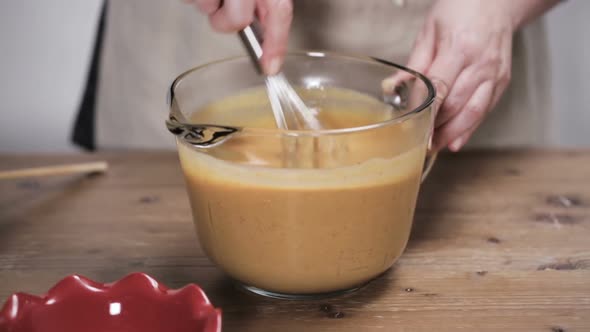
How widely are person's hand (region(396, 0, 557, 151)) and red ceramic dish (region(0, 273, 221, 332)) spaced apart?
34cm

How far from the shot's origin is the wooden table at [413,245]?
60cm

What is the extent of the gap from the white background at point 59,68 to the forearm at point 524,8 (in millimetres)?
940

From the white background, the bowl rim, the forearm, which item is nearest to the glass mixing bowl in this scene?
the bowl rim

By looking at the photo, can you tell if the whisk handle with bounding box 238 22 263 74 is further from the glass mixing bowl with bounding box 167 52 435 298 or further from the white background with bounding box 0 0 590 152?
the white background with bounding box 0 0 590 152

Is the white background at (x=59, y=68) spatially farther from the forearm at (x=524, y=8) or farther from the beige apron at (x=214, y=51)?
the forearm at (x=524, y=8)

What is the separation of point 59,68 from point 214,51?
3.59 ft

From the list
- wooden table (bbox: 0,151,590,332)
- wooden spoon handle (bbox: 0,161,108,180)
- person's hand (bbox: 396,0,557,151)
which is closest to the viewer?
wooden table (bbox: 0,151,590,332)

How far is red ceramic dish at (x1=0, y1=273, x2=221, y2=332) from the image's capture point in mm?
485

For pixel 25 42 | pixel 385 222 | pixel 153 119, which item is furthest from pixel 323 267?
pixel 25 42

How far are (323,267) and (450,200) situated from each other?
302mm

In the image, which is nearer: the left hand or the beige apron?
the left hand

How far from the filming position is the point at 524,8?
827 millimetres

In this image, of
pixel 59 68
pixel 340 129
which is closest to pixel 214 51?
pixel 340 129

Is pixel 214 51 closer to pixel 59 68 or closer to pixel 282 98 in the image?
pixel 282 98
